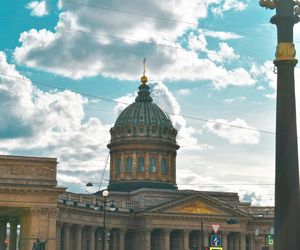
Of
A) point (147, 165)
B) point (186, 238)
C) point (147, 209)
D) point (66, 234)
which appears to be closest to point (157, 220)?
point (147, 209)

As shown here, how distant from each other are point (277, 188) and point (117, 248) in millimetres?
89488

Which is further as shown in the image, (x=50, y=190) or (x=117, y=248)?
(x=117, y=248)

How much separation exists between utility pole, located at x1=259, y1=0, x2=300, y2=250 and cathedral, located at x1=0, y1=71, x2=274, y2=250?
185ft

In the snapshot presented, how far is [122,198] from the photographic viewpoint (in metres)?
114

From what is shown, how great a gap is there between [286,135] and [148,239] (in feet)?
292

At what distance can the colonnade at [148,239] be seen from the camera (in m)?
101

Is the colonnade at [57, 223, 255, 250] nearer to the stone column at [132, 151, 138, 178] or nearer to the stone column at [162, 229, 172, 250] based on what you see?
the stone column at [162, 229, 172, 250]

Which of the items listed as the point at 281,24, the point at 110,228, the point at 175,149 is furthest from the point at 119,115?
the point at 281,24

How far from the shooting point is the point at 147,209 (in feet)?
358

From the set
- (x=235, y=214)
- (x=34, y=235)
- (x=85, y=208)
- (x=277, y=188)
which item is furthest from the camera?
(x=235, y=214)

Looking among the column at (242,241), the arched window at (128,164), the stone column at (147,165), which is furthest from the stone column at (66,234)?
the column at (242,241)

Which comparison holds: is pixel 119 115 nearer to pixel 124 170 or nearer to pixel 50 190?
pixel 124 170

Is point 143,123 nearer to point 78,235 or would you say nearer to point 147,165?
point 147,165

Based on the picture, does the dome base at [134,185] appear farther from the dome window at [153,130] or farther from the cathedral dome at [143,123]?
the dome window at [153,130]
